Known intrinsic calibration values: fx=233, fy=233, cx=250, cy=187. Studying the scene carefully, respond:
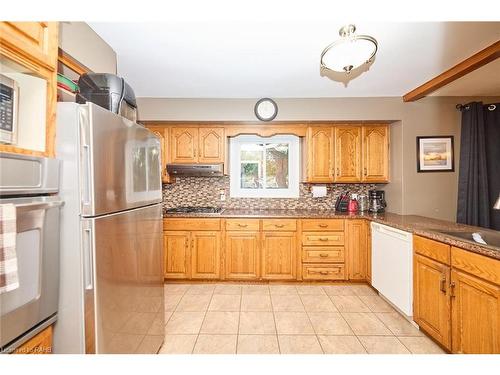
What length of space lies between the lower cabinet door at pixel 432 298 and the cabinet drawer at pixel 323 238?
996 millimetres

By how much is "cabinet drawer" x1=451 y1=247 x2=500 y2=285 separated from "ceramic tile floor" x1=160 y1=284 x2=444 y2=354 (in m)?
0.75

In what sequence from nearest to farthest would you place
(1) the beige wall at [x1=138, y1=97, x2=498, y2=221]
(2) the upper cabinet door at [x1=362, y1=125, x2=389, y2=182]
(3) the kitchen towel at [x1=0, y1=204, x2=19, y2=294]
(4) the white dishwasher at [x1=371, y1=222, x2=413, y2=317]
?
(3) the kitchen towel at [x1=0, y1=204, x2=19, y2=294]
(4) the white dishwasher at [x1=371, y1=222, x2=413, y2=317]
(1) the beige wall at [x1=138, y1=97, x2=498, y2=221]
(2) the upper cabinet door at [x1=362, y1=125, x2=389, y2=182]

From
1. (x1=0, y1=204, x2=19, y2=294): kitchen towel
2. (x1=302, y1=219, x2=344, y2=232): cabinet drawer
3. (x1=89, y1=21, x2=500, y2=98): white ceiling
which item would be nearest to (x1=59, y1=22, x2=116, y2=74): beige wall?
(x1=89, y1=21, x2=500, y2=98): white ceiling

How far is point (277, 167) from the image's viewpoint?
359 centimetres

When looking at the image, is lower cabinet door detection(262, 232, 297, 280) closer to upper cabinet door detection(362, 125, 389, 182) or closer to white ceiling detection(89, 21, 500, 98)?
upper cabinet door detection(362, 125, 389, 182)

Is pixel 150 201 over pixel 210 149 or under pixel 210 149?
under

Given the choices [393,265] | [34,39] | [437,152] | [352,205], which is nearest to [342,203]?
[352,205]

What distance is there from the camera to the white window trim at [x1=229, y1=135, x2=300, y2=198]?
11.7ft

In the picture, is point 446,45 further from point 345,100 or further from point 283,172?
point 283,172

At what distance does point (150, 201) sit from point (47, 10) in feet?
3.62

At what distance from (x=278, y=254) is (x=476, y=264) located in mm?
1900

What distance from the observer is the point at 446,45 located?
1.83 metres
